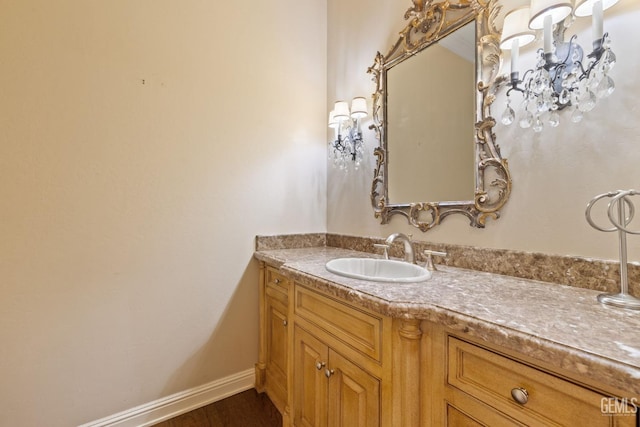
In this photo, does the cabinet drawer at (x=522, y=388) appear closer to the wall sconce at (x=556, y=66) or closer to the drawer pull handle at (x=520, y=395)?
the drawer pull handle at (x=520, y=395)

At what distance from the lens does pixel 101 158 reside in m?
1.39

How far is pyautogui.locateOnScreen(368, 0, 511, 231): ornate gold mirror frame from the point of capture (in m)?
1.15

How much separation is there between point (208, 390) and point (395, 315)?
4.85 feet

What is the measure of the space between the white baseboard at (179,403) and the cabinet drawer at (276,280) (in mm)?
633

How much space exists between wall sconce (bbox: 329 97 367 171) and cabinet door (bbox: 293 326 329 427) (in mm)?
1136

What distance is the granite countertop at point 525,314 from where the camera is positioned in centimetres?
49

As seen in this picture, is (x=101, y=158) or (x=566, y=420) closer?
(x=566, y=420)

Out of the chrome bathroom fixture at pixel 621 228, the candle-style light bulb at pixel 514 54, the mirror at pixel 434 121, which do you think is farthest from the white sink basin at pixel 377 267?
the candle-style light bulb at pixel 514 54

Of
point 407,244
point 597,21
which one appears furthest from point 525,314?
point 597,21

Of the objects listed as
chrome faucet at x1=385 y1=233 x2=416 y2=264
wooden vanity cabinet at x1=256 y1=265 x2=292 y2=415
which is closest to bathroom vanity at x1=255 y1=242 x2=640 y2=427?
chrome faucet at x1=385 y1=233 x2=416 y2=264

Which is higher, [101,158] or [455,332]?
[101,158]

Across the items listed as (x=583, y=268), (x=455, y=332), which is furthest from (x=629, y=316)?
(x=455, y=332)

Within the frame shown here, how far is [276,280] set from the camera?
5.37 feet

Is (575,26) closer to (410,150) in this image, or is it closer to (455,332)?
(410,150)
